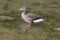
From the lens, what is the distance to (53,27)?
8.95 meters

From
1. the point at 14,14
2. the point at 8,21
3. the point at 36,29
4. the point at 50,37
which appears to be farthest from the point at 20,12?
the point at 50,37

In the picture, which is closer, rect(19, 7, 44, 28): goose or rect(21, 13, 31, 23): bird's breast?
rect(19, 7, 44, 28): goose

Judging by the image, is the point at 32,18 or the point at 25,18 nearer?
the point at 32,18

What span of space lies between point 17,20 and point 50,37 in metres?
2.02

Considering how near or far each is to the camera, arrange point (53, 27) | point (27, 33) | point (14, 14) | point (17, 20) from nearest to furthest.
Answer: point (27, 33) < point (53, 27) < point (17, 20) < point (14, 14)

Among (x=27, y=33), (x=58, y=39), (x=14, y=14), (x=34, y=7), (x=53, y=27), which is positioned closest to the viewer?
(x=58, y=39)

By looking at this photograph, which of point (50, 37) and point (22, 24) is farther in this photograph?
point (22, 24)

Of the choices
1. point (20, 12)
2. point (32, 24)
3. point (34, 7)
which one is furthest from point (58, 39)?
point (34, 7)

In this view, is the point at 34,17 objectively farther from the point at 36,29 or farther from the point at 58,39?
the point at 58,39

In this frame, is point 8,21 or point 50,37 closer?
point 50,37

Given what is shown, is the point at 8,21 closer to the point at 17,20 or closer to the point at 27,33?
the point at 17,20

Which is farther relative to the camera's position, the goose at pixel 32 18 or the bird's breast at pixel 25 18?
the bird's breast at pixel 25 18

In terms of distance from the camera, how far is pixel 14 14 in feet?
33.6

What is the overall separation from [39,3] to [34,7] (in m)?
0.61
